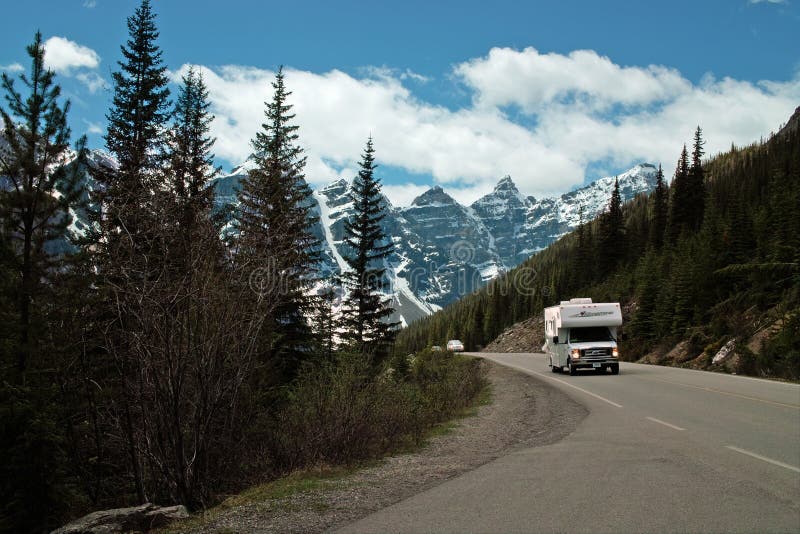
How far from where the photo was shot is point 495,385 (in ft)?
75.8

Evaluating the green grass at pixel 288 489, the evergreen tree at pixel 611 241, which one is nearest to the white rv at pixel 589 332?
the green grass at pixel 288 489

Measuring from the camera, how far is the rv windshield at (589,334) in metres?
24.0

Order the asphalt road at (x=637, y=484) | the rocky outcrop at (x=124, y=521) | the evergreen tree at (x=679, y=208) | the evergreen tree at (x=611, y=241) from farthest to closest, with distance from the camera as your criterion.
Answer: the evergreen tree at (x=611, y=241), the evergreen tree at (x=679, y=208), the rocky outcrop at (x=124, y=521), the asphalt road at (x=637, y=484)

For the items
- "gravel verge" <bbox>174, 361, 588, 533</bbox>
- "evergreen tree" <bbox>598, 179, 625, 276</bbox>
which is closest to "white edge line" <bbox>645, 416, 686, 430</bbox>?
"gravel verge" <bbox>174, 361, 588, 533</bbox>

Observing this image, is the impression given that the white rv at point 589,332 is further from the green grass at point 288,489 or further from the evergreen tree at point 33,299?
the evergreen tree at point 33,299

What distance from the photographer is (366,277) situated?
30.8m

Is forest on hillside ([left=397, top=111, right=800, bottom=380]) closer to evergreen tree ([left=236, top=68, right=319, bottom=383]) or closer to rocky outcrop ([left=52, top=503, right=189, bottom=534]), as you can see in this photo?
evergreen tree ([left=236, top=68, right=319, bottom=383])

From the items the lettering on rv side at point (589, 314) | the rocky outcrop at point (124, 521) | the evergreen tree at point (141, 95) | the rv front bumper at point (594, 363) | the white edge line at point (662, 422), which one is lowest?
the rocky outcrop at point (124, 521)

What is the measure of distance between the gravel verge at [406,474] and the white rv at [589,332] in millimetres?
9142

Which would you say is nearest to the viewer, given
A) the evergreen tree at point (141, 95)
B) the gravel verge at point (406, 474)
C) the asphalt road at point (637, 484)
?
the asphalt road at point (637, 484)

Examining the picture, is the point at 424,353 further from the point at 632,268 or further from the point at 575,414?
the point at 632,268

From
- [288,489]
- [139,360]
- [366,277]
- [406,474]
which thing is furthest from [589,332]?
[139,360]

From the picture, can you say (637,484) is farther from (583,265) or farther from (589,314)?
(583,265)

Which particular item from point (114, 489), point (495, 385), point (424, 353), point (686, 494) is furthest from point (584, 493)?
point (424, 353)
